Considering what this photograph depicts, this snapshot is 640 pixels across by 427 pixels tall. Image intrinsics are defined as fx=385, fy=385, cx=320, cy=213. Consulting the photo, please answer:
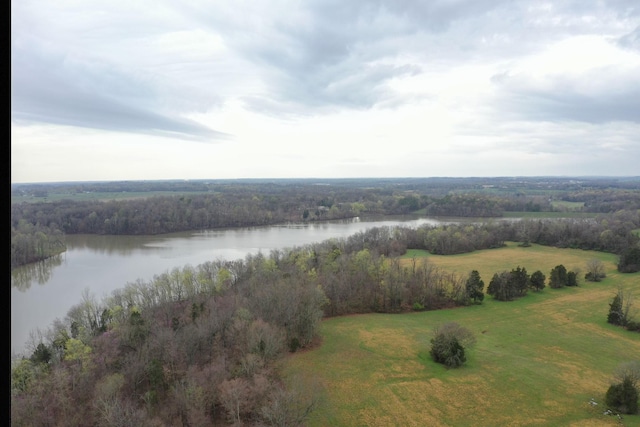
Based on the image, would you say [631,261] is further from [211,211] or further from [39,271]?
[211,211]

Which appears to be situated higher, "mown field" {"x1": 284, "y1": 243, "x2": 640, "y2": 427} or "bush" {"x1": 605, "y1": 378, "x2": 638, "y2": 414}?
"bush" {"x1": 605, "y1": 378, "x2": 638, "y2": 414}

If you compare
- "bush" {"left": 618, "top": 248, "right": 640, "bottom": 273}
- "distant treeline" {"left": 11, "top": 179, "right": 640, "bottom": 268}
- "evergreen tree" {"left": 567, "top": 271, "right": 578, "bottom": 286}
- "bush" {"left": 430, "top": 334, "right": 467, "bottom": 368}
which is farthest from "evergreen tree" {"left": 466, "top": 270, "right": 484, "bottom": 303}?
"distant treeline" {"left": 11, "top": 179, "right": 640, "bottom": 268}

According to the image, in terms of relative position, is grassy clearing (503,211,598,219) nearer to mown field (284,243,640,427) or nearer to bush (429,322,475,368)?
mown field (284,243,640,427)

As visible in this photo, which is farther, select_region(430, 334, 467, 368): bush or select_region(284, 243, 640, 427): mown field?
select_region(430, 334, 467, 368): bush

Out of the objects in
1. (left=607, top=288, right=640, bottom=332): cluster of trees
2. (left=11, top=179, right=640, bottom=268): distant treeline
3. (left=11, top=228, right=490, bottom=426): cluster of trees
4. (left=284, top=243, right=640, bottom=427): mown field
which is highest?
(left=11, top=179, right=640, bottom=268): distant treeline

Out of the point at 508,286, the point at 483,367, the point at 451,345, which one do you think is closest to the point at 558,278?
the point at 508,286

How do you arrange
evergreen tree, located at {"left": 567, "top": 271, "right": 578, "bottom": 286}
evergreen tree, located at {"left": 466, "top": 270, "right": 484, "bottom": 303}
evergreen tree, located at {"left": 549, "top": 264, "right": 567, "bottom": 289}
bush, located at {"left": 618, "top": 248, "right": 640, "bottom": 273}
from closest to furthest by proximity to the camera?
evergreen tree, located at {"left": 466, "top": 270, "right": 484, "bottom": 303}, evergreen tree, located at {"left": 549, "top": 264, "right": 567, "bottom": 289}, evergreen tree, located at {"left": 567, "top": 271, "right": 578, "bottom": 286}, bush, located at {"left": 618, "top": 248, "right": 640, "bottom": 273}
